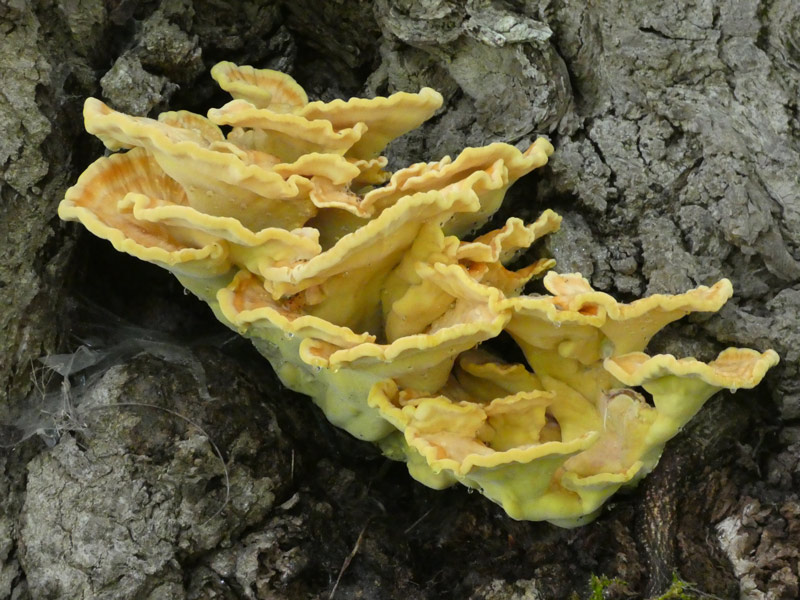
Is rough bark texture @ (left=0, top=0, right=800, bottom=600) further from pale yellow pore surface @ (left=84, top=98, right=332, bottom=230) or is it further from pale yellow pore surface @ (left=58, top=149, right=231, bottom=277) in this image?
pale yellow pore surface @ (left=84, top=98, right=332, bottom=230)

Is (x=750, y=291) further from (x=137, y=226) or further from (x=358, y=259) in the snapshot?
(x=137, y=226)

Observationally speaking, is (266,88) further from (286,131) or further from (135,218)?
(135,218)

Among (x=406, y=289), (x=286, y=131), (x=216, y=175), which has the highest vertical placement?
(x=286, y=131)

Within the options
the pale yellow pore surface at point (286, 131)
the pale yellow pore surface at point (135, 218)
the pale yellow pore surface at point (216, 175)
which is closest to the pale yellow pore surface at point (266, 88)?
the pale yellow pore surface at point (286, 131)

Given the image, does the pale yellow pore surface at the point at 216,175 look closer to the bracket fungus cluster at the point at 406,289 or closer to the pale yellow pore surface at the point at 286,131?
the bracket fungus cluster at the point at 406,289

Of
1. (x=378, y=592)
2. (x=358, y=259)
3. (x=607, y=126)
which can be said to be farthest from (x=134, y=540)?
(x=607, y=126)

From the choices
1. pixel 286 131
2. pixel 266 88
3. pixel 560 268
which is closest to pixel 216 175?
pixel 286 131
